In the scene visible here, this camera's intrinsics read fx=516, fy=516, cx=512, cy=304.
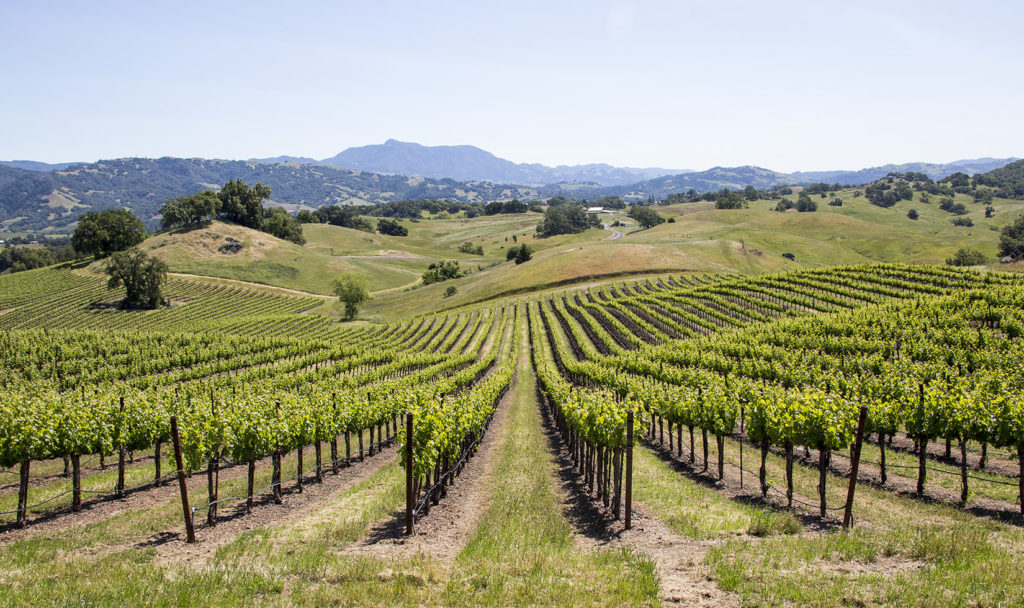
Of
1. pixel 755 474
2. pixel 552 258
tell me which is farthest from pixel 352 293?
pixel 755 474

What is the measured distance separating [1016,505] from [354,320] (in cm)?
9572

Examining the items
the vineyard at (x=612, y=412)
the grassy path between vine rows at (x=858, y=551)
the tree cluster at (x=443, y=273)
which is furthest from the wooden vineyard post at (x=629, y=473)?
the tree cluster at (x=443, y=273)

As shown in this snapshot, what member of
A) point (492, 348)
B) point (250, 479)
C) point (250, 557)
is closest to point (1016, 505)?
point (250, 557)

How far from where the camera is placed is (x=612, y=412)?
18.8m

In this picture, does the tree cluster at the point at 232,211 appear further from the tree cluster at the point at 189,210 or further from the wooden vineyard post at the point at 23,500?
the wooden vineyard post at the point at 23,500

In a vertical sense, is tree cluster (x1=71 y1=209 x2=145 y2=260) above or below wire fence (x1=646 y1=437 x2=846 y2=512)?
above

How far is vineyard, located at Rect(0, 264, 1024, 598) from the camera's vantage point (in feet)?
59.3

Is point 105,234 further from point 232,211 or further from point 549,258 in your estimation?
point 549,258

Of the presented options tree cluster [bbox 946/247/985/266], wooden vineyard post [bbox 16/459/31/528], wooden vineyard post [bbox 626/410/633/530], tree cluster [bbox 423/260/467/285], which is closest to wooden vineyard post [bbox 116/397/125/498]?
wooden vineyard post [bbox 16/459/31/528]

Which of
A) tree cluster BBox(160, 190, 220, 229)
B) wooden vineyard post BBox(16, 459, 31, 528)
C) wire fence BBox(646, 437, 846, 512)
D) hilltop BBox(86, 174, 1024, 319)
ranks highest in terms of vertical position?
tree cluster BBox(160, 190, 220, 229)

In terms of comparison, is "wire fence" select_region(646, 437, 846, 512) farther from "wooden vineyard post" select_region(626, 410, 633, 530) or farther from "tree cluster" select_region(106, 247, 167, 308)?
"tree cluster" select_region(106, 247, 167, 308)

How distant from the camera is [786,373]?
35250 millimetres

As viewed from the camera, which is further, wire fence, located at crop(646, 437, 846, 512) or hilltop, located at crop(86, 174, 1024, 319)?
hilltop, located at crop(86, 174, 1024, 319)

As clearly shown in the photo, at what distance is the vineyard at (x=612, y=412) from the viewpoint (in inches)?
712
